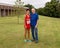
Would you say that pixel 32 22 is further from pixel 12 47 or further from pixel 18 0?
pixel 18 0

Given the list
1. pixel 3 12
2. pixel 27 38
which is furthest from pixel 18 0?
pixel 3 12

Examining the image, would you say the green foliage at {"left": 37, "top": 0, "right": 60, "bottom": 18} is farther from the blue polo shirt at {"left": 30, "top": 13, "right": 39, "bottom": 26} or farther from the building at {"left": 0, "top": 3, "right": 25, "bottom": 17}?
the blue polo shirt at {"left": 30, "top": 13, "right": 39, "bottom": 26}

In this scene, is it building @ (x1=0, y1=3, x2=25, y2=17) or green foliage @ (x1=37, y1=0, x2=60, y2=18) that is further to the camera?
green foliage @ (x1=37, y1=0, x2=60, y2=18)

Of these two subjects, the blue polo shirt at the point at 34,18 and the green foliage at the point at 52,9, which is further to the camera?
the green foliage at the point at 52,9

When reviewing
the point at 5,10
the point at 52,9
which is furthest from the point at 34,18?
the point at 52,9

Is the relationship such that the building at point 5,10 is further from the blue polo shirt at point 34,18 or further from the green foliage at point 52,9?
the blue polo shirt at point 34,18

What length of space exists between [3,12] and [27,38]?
2310 inches

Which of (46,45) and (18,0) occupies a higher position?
(18,0)

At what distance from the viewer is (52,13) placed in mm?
76812


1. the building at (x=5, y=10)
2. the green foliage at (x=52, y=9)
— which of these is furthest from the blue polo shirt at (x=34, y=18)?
the green foliage at (x=52, y=9)

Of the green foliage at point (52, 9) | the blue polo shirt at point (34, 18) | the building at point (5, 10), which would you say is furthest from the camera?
the green foliage at point (52, 9)

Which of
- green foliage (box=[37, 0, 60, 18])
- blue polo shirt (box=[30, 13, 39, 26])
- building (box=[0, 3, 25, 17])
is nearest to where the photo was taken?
blue polo shirt (box=[30, 13, 39, 26])

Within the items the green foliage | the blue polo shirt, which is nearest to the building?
the green foliage

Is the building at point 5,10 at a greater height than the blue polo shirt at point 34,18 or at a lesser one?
lesser
